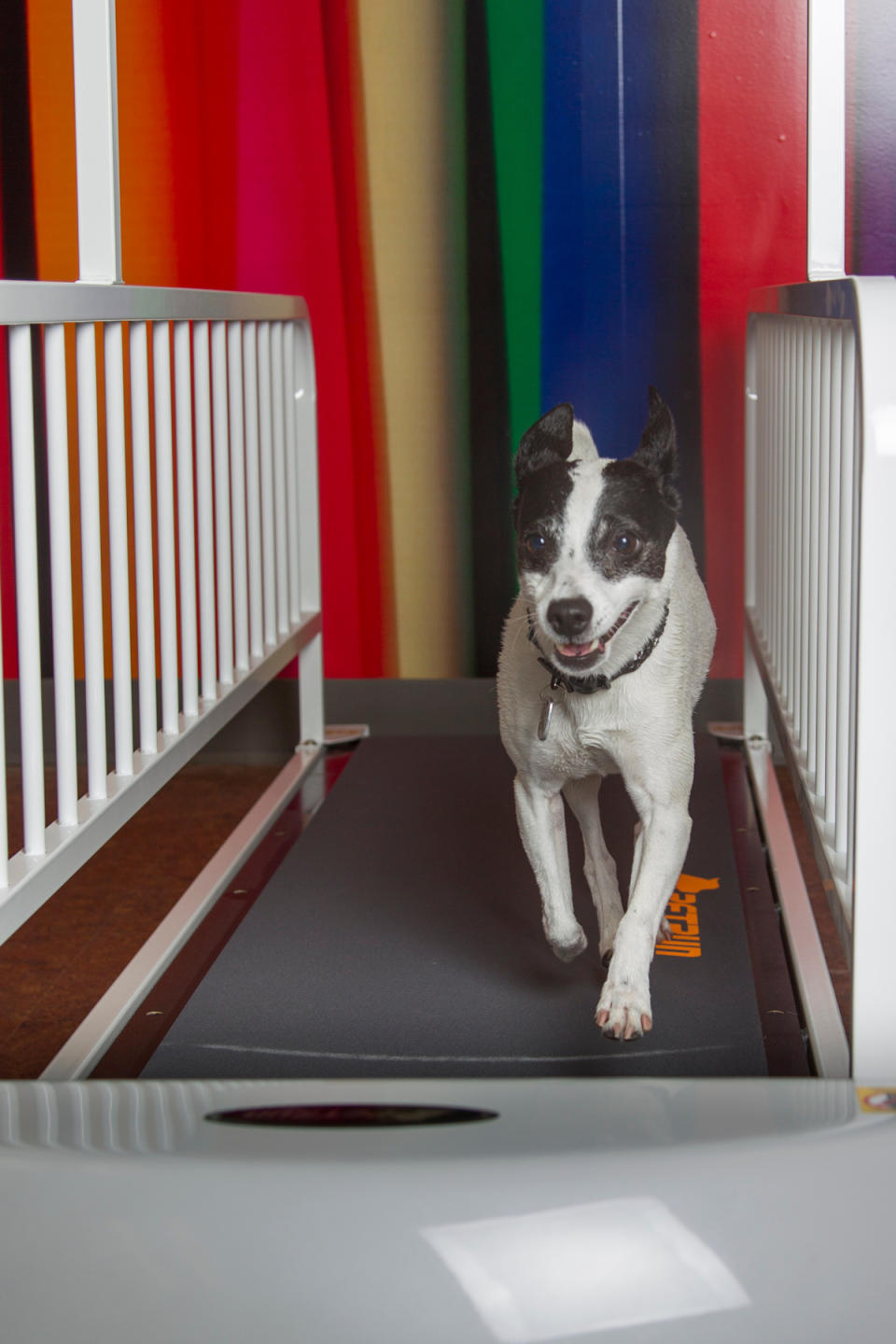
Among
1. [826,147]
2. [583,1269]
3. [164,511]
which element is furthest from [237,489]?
[583,1269]

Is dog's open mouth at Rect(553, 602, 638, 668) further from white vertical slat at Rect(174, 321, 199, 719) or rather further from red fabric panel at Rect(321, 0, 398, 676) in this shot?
red fabric panel at Rect(321, 0, 398, 676)

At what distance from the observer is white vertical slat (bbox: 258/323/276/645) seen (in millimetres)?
2613

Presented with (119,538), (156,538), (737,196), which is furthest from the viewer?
(737,196)

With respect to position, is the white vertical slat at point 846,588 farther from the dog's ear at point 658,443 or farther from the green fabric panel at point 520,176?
the green fabric panel at point 520,176

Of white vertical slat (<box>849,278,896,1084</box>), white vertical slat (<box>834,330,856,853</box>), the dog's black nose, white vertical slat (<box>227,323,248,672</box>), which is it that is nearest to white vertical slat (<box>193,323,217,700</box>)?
white vertical slat (<box>227,323,248,672</box>)

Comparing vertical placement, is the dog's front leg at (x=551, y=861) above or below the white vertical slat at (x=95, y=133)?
below

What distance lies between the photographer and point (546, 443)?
4.86 feet

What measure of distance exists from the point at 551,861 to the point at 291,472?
1.43 metres

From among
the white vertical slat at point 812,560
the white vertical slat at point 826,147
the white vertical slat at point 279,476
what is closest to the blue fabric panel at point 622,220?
the white vertical slat at point 279,476

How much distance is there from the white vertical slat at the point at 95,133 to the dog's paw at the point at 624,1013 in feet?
3.61

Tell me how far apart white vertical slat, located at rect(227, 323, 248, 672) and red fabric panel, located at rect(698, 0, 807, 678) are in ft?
3.78

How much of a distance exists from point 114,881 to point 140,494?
100 cm

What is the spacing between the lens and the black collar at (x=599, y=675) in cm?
155

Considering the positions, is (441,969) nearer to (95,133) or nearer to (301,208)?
(95,133)
